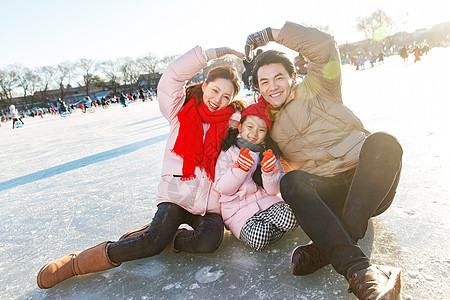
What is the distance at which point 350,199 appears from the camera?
1379 millimetres

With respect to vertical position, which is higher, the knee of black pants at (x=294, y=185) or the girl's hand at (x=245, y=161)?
the girl's hand at (x=245, y=161)

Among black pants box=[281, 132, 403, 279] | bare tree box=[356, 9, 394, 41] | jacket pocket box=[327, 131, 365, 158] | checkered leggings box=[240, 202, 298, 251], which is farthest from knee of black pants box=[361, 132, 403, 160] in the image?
bare tree box=[356, 9, 394, 41]

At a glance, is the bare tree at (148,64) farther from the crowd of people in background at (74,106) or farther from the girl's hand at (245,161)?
the girl's hand at (245,161)

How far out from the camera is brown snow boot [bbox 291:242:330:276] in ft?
4.39

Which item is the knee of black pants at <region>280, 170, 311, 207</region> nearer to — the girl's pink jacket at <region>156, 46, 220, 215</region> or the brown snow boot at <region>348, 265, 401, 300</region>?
the brown snow boot at <region>348, 265, 401, 300</region>

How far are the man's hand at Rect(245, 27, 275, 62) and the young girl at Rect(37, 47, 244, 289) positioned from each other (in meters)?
0.13

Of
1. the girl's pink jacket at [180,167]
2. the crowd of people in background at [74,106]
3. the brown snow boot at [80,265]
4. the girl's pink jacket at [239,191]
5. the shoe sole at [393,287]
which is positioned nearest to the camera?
the shoe sole at [393,287]

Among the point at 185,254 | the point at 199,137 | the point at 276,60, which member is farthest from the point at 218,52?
the point at 185,254

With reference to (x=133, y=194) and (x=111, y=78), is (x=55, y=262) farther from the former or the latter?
(x=111, y=78)

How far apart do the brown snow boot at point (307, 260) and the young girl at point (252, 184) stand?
0.26 m

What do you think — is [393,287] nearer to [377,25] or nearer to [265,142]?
[265,142]

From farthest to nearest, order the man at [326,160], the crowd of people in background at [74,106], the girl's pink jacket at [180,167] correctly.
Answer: the crowd of people in background at [74,106] < the girl's pink jacket at [180,167] < the man at [326,160]

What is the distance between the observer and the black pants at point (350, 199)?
1250mm

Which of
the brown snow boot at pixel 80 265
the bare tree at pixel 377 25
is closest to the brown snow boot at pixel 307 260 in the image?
the brown snow boot at pixel 80 265
